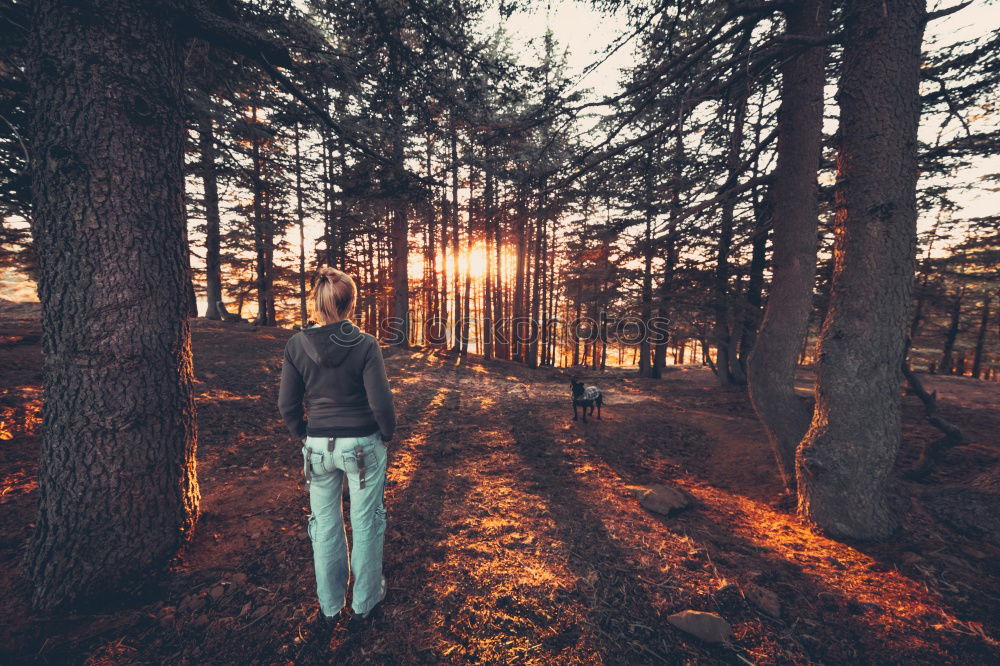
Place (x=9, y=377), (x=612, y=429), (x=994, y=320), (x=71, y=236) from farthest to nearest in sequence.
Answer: (x=994, y=320), (x=612, y=429), (x=9, y=377), (x=71, y=236)

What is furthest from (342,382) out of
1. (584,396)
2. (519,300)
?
(519,300)

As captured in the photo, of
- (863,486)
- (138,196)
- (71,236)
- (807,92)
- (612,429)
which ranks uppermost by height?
(807,92)

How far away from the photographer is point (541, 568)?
9.25ft

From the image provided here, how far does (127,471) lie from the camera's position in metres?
2.56

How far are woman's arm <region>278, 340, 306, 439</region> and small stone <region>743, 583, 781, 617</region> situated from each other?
370 cm

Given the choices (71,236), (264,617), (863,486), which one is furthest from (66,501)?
(863,486)

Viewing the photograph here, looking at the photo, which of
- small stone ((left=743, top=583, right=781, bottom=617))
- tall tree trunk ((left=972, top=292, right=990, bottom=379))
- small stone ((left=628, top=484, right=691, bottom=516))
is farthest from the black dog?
tall tree trunk ((left=972, top=292, right=990, bottom=379))

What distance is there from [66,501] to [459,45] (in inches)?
254

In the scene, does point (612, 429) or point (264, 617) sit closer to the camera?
point (264, 617)

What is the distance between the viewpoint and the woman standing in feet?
7.58

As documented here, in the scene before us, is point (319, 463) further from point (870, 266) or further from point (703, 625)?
point (870, 266)

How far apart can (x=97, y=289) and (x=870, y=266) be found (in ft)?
23.3

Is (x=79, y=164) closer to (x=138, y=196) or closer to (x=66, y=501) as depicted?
(x=138, y=196)

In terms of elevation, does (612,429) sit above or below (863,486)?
below
